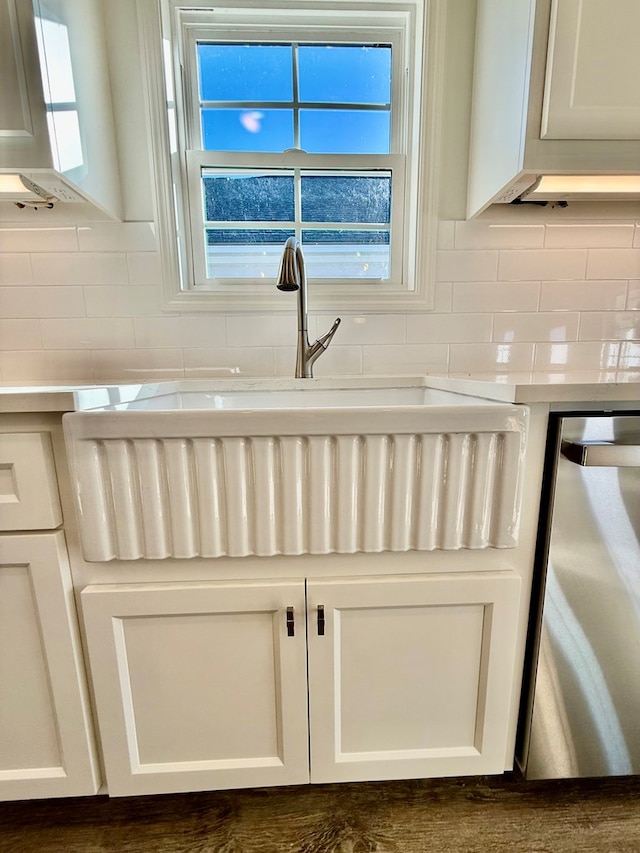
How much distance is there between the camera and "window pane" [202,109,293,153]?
1227 mm

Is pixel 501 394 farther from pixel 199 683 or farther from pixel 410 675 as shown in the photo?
pixel 199 683

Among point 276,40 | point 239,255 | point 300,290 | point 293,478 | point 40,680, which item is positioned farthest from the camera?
point 239,255

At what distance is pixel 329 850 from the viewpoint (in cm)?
86

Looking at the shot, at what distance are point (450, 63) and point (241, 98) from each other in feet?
2.03

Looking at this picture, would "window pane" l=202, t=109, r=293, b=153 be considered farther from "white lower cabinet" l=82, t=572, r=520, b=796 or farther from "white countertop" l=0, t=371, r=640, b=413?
"white lower cabinet" l=82, t=572, r=520, b=796

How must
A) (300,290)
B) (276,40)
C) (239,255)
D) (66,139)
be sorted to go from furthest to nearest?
(239,255) < (276,40) < (300,290) < (66,139)

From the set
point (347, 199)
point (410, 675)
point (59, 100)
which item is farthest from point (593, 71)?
point (410, 675)

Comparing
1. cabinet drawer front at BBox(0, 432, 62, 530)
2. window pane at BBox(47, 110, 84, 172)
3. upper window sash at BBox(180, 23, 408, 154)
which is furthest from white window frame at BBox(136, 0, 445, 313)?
cabinet drawer front at BBox(0, 432, 62, 530)

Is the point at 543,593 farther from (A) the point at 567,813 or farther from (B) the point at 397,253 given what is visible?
(B) the point at 397,253

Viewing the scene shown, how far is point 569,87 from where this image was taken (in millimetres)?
819

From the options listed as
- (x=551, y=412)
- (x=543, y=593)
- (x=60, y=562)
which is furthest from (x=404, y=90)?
(x=60, y=562)

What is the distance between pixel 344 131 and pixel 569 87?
26.0 inches

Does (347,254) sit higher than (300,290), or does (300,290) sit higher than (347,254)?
(347,254)

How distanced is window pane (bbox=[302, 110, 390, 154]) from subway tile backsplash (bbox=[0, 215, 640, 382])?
37 cm
